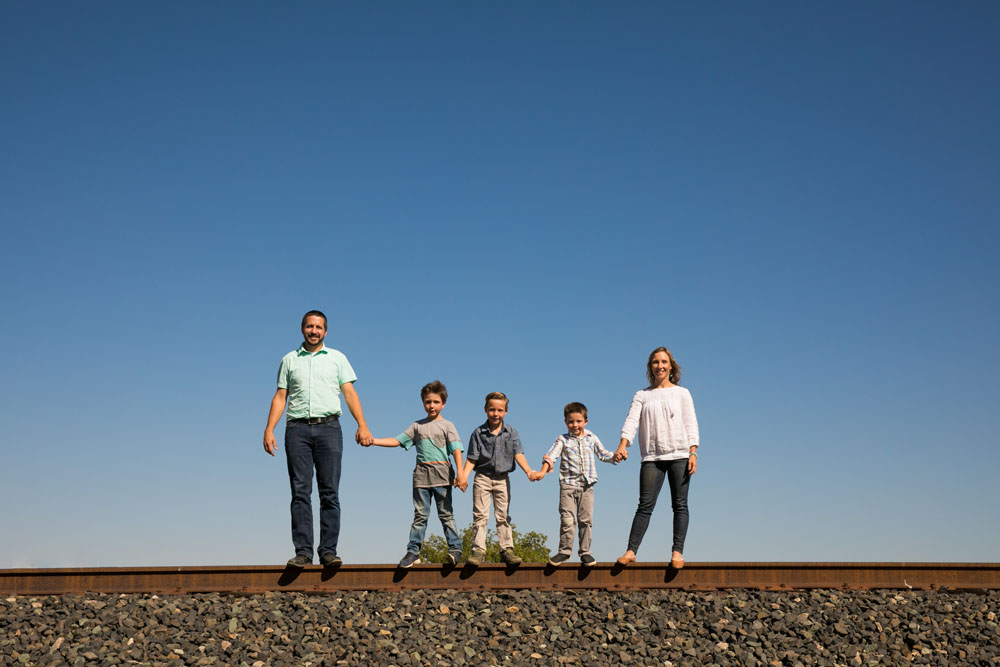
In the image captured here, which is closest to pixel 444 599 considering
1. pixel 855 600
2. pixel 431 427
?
pixel 431 427

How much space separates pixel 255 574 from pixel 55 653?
6.27 ft

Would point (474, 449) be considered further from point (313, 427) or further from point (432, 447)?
point (313, 427)

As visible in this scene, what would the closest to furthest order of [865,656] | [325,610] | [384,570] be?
1. [865,656]
2. [325,610]
3. [384,570]

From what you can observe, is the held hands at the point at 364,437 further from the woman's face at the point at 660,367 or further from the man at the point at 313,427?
the woman's face at the point at 660,367

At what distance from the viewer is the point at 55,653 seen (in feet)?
25.9

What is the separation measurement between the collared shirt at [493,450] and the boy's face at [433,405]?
458 mm

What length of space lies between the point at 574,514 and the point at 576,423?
3.17 ft

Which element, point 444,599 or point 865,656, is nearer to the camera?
point 865,656

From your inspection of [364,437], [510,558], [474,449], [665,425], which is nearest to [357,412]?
[364,437]

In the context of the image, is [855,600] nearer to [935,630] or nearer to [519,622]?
[935,630]

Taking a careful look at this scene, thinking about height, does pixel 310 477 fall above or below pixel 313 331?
below

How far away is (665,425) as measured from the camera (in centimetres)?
929

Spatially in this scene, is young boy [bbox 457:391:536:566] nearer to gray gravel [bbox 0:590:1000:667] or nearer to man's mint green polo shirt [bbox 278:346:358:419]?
gray gravel [bbox 0:590:1000:667]

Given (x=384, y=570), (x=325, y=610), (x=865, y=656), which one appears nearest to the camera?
(x=865, y=656)
